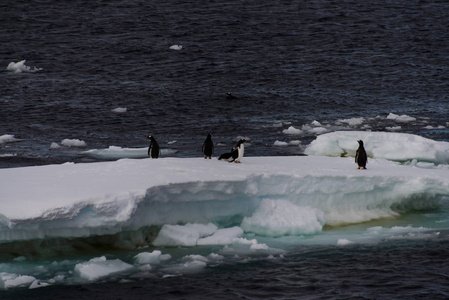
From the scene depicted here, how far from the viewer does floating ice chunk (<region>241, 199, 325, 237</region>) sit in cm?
1310

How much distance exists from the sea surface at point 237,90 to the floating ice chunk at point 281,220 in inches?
28.2

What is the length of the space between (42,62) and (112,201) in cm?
3078

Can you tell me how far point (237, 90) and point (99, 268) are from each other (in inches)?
978

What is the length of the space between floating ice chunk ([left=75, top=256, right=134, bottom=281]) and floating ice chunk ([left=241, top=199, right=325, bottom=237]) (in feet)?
9.38

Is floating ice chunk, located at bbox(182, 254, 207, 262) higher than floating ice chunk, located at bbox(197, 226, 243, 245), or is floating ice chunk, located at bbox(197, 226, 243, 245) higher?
floating ice chunk, located at bbox(197, 226, 243, 245)

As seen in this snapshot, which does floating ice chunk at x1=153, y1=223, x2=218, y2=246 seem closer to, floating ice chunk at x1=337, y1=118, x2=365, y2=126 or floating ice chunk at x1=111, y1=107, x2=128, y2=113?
floating ice chunk at x1=337, y1=118, x2=365, y2=126

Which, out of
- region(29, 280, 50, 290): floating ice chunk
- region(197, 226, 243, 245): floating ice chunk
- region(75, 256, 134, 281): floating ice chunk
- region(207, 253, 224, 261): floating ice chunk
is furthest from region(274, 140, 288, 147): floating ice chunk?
region(29, 280, 50, 290): floating ice chunk

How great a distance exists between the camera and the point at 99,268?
11.0 meters

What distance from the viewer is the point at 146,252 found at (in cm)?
1163

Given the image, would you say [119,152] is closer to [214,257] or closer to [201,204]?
[201,204]

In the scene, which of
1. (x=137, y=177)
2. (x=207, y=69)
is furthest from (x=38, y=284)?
(x=207, y=69)

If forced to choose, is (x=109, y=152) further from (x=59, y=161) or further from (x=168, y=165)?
(x=168, y=165)

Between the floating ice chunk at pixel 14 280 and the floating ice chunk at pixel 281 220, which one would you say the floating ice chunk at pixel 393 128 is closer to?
the floating ice chunk at pixel 281 220

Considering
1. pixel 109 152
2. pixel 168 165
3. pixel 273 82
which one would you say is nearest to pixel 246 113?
pixel 273 82
